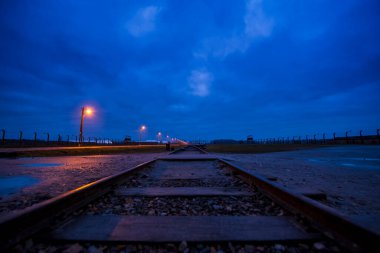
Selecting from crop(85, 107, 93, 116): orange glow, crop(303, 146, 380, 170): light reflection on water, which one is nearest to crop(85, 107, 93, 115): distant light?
crop(85, 107, 93, 116): orange glow

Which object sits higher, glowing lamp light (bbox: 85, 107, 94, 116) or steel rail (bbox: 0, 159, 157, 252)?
glowing lamp light (bbox: 85, 107, 94, 116)

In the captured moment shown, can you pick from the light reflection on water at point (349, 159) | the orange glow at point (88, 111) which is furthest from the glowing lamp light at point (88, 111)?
the light reflection on water at point (349, 159)

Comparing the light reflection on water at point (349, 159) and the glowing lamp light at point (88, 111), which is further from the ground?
the glowing lamp light at point (88, 111)

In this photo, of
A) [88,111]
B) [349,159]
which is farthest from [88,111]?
[349,159]

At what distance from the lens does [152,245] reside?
1.57 metres

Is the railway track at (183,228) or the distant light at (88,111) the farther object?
the distant light at (88,111)

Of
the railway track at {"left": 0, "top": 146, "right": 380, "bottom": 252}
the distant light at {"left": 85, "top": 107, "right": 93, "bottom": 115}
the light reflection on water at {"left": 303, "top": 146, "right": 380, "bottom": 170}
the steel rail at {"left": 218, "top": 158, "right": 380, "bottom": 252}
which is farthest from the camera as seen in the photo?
the distant light at {"left": 85, "top": 107, "right": 93, "bottom": 115}

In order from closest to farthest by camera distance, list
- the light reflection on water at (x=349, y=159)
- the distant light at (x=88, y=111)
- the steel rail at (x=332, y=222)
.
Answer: the steel rail at (x=332, y=222) → the light reflection on water at (x=349, y=159) → the distant light at (x=88, y=111)

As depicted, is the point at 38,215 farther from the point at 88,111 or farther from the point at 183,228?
the point at 88,111

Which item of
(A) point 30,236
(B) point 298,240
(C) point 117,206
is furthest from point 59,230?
(B) point 298,240

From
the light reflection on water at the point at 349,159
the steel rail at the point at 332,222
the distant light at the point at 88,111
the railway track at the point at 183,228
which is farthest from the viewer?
the distant light at the point at 88,111

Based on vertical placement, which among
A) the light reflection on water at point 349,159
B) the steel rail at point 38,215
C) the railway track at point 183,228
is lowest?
the light reflection on water at point 349,159

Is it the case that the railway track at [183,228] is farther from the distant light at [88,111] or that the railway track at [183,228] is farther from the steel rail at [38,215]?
the distant light at [88,111]

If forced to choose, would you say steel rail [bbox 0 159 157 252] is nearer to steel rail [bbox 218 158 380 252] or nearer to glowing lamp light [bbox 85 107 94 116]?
steel rail [bbox 218 158 380 252]
